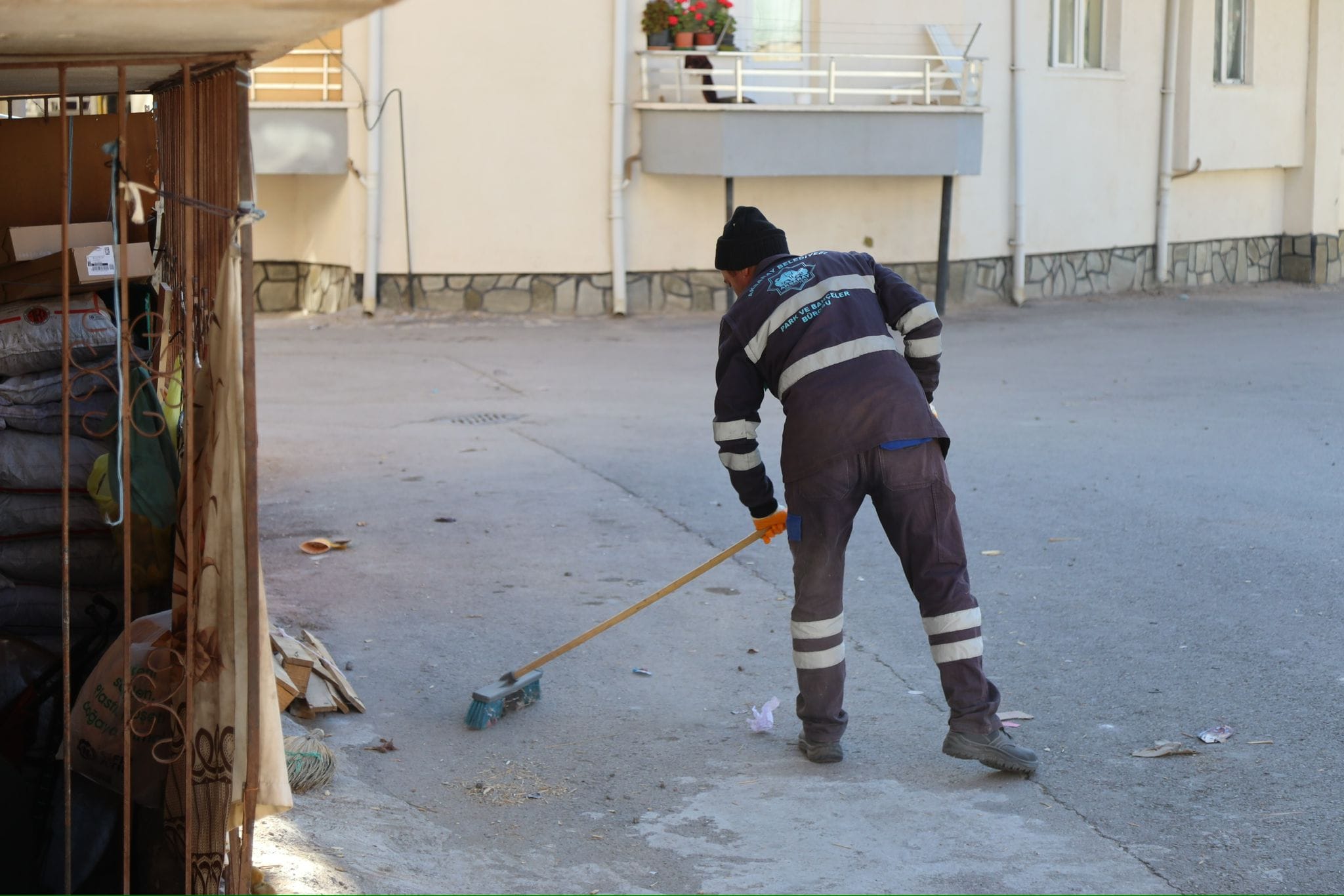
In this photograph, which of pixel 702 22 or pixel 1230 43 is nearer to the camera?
pixel 702 22

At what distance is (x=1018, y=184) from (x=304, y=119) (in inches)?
367

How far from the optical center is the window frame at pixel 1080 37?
19.5 meters

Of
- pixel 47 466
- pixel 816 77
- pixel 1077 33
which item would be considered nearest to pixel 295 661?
pixel 47 466

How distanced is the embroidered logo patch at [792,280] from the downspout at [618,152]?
12.6 m

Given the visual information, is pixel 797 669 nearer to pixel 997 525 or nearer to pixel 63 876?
pixel 63 876

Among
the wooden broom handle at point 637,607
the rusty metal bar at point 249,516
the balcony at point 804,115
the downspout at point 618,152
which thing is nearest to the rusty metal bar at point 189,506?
the rusty metal bar at point 249,516

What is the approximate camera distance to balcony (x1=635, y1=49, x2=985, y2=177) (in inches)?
653

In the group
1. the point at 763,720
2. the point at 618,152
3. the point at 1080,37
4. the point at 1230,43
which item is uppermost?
the point at 1230,43

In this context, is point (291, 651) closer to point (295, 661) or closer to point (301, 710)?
point (295, 661)

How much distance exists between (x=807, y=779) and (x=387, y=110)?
13.4 meters

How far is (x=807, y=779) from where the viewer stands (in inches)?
176

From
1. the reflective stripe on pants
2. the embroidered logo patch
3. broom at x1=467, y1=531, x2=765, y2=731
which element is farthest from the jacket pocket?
the embroidered logo patch

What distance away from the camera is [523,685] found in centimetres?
505

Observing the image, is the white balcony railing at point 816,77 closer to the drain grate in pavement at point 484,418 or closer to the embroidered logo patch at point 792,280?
the drain grate in pavement at point 484,418
